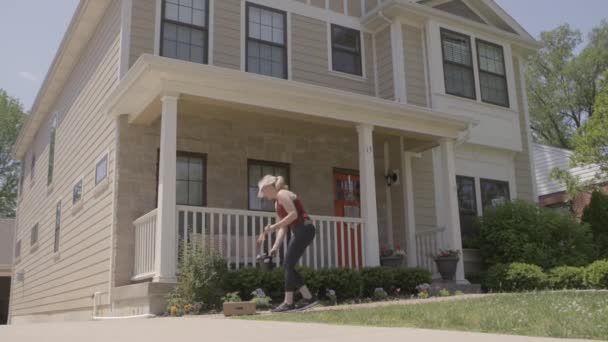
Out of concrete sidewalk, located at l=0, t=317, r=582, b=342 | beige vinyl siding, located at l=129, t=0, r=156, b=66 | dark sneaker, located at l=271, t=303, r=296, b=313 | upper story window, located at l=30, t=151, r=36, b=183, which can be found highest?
beige vinyl siding, located at l=129, t=0, r=156, b=66

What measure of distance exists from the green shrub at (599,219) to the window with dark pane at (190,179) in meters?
9.51

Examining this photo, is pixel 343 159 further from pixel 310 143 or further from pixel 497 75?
pixel 497 75

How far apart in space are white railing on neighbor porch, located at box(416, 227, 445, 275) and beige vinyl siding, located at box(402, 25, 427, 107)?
9.89ft

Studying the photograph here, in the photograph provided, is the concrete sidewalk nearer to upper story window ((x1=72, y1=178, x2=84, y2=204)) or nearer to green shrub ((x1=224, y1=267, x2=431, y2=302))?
green shrub ((x1=224, y1=267, x2=431, y2=302))

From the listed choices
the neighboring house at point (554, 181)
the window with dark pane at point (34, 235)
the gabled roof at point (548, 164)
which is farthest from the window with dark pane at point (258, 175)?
the gabled roof at point (548, 164)

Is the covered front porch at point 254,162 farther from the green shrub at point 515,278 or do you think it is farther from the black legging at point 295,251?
the black legging at point 295,251

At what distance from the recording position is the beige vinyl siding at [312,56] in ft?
41.9

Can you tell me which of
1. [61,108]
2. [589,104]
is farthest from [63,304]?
[589,104]

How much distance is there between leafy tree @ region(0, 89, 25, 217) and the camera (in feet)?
116

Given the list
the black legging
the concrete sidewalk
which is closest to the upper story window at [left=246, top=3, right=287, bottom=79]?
the black legging

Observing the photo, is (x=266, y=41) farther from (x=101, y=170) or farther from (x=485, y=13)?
(x=485, y=13)

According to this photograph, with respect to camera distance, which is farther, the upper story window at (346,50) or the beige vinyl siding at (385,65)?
the beige vinyl siding at (385,65)

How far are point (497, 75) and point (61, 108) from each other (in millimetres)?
11104

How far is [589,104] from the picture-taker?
33938 millimetres
